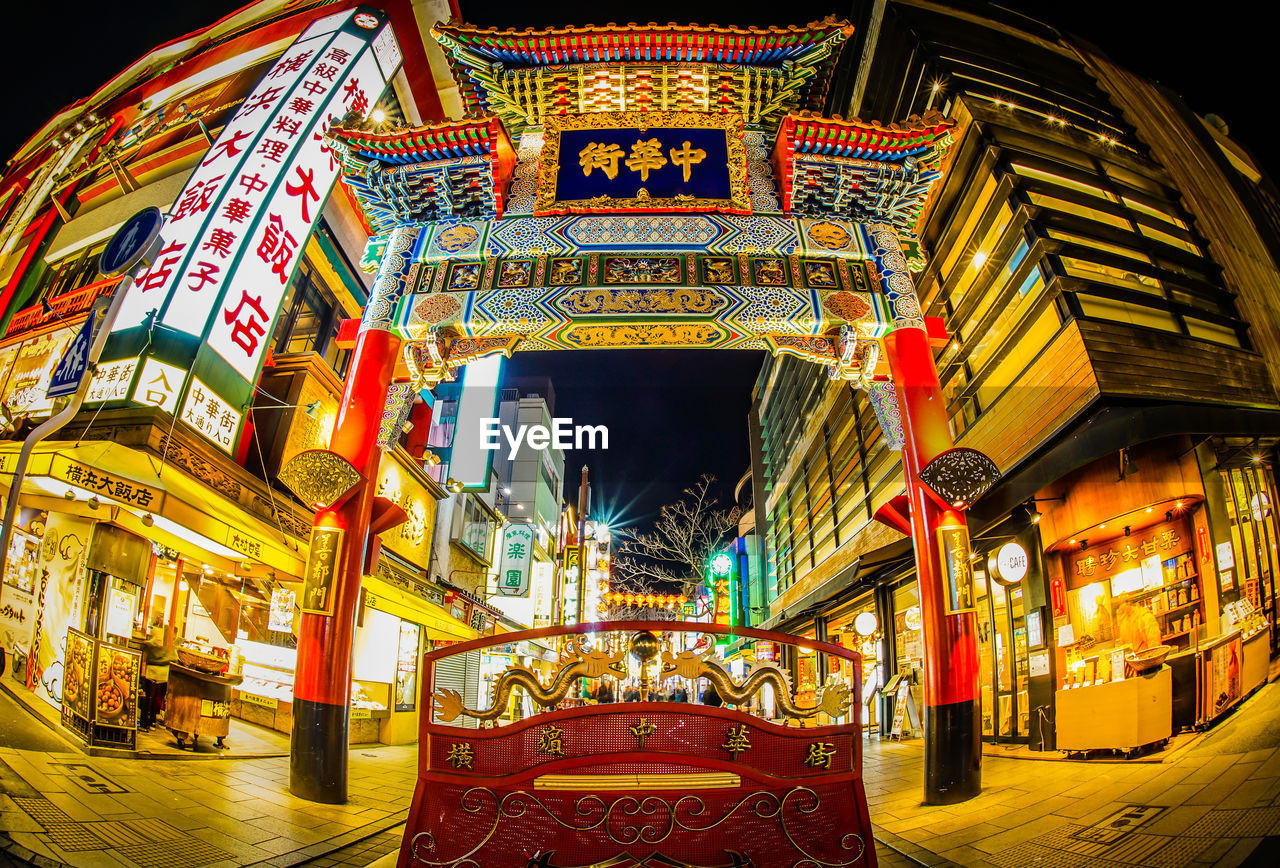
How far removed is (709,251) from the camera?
7863mm

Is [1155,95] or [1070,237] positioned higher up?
[1155,95]

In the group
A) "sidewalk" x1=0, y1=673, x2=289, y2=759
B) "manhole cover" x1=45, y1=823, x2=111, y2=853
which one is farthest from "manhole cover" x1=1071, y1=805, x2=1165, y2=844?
"sidewalk" x1=0, y1=673, x2=289, y2=759

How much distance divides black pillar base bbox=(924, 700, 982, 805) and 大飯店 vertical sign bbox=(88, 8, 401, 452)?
9.59 metres

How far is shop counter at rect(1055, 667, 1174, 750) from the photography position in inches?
227

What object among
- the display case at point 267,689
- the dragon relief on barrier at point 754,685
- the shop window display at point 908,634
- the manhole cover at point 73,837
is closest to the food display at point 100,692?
the manhole cover at point 73,837

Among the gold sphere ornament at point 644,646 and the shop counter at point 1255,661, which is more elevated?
the gold sphere ornament at point 644,646

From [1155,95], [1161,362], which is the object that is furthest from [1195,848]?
[1155,95]

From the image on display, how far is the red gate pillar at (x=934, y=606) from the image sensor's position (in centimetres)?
514

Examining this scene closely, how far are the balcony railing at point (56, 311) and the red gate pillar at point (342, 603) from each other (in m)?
4.80

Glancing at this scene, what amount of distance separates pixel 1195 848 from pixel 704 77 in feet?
33.3

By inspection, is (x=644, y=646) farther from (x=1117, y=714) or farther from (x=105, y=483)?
(x=105, y=483)

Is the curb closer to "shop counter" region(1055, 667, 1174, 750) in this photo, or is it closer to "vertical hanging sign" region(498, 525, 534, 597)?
"shop counter" region(1055, 667, 1174, 750)

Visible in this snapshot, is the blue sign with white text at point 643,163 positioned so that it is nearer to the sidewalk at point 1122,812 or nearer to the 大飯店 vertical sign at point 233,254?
the 大飯店 vertical sign at point 233,254

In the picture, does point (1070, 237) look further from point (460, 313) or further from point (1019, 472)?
point (460, 313)
